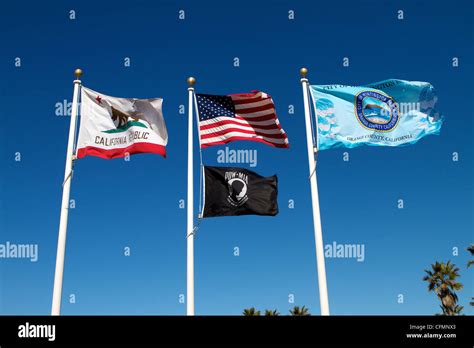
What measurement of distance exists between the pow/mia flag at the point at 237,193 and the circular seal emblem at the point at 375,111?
432 centimetres

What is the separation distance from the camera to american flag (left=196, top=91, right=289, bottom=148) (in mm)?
18938

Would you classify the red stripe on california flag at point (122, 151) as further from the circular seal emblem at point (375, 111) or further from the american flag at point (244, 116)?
the circular seal emblem at point (375, 111)

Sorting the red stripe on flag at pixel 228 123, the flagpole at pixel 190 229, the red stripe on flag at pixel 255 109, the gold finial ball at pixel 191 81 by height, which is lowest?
the flagpole at pixel 190 229

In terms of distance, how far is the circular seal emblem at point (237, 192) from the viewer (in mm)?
17656

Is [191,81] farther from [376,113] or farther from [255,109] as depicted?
[376,113]

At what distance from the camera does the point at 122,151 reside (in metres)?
18.3

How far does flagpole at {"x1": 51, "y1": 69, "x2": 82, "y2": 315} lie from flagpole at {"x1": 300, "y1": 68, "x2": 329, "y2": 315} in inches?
331

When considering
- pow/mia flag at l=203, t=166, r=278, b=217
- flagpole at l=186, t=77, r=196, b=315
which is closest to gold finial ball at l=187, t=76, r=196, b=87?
flagpole at l=186, t=77, r=196, b=315

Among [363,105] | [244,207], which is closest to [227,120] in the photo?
[244,207]

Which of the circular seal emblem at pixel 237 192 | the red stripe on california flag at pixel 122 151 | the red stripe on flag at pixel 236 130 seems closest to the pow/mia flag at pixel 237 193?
the circular seal emblem at pixel 237 192

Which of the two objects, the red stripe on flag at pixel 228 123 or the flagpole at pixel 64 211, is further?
the red stripe on flag at pixel 228 123
